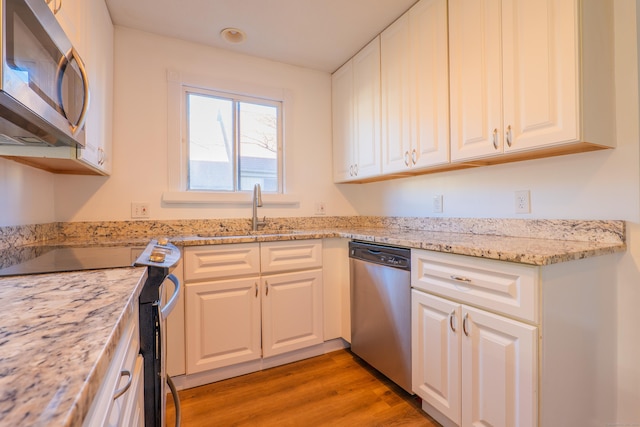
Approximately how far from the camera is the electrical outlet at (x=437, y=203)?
206cm

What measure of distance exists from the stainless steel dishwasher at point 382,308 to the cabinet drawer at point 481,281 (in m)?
0.13

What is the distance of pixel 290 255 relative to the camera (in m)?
2.03

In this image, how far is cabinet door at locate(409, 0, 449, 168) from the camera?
168 cm

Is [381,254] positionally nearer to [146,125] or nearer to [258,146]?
[258,146]

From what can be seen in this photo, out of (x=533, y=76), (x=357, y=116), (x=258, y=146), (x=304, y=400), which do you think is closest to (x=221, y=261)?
(x=304, y=400)

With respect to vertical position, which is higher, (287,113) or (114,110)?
(287,113)

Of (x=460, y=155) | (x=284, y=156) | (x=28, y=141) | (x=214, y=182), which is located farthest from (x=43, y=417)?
(x=284, y=156)

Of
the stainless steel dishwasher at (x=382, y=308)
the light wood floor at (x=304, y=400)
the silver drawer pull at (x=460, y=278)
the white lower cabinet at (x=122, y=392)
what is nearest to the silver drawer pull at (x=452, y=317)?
the silver drawer pull at (x=460, y=278)

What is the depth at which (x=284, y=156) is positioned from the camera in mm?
2574

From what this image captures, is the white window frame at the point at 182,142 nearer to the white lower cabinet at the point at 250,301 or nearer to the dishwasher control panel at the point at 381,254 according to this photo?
the white lower cabinet at the point at 250,301

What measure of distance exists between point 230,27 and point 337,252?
1728 millimetres

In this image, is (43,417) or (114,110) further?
(114,110)

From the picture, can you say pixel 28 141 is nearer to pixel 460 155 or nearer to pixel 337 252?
pixel 337 252

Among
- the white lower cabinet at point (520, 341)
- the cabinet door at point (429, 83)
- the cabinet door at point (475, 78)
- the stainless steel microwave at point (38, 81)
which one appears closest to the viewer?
the stainless steel microwave at point (38, 81)
